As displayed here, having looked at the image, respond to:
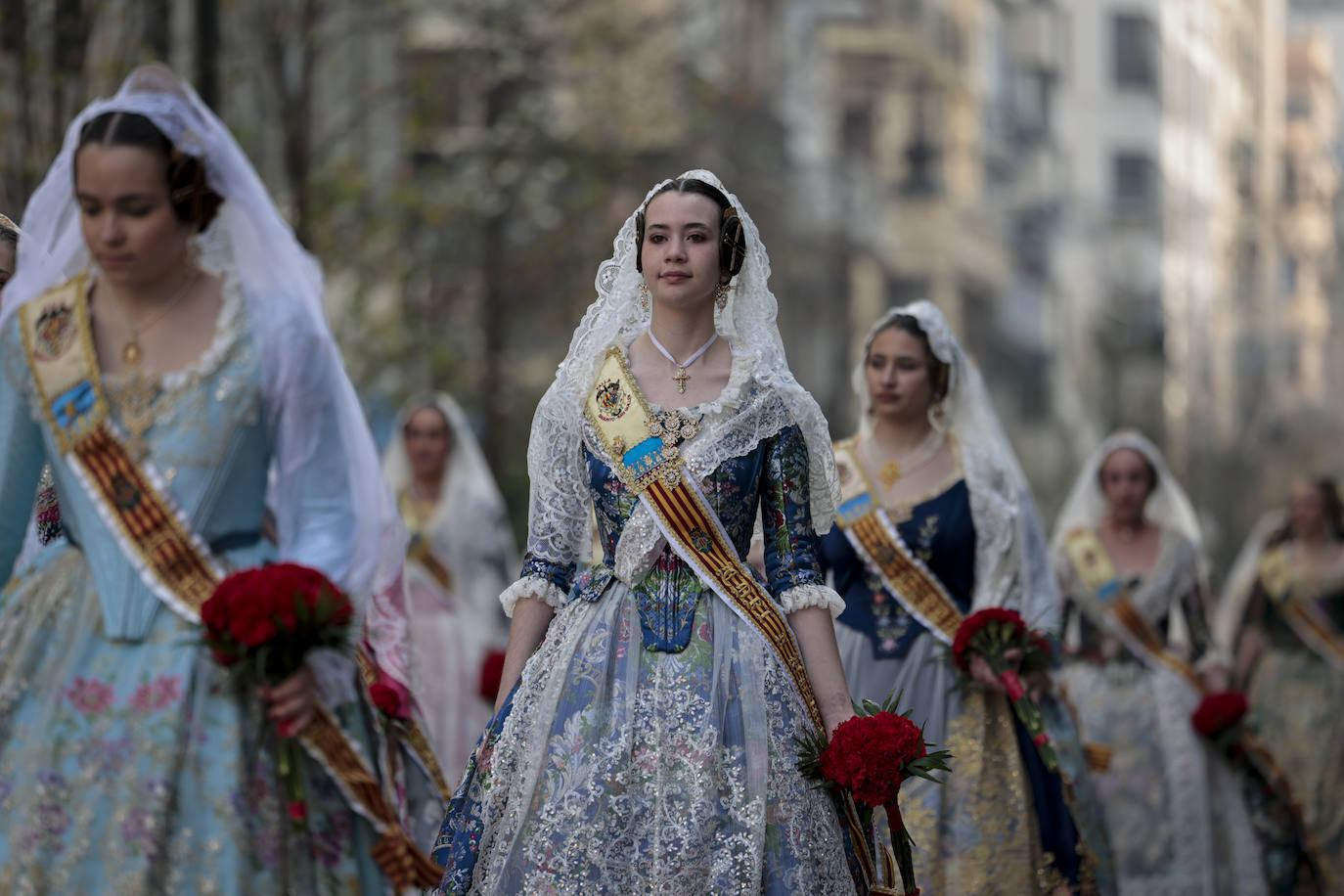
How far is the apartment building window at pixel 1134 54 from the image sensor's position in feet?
214

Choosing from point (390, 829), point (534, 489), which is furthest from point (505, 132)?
point (390, 829)

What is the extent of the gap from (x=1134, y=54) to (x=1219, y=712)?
187 ft

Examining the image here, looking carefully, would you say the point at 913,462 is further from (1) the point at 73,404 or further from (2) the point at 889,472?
(1) the point at 73,404

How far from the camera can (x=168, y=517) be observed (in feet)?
16.8

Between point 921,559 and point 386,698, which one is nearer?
point 386,698

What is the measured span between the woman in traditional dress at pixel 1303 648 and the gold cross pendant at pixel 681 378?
772 centimetres

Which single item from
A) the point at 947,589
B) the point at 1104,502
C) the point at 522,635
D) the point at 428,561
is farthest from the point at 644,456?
the point at 428,561

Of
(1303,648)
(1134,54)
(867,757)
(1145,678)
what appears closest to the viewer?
(867,757)

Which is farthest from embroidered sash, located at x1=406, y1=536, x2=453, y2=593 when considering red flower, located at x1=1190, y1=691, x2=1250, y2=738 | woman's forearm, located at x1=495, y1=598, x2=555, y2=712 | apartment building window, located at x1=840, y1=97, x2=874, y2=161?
apartment building window, located at x1=840, y1=97, x2=874, y2=161

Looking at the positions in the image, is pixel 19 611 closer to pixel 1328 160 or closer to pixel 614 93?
pixel 614 93

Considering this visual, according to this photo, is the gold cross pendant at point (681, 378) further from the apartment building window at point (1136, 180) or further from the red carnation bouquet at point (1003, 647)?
the apartment building window at point (1136, 180)

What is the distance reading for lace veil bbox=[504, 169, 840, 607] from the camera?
6066 millimetres

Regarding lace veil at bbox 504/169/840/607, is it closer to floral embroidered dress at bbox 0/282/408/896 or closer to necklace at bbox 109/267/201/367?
floral embroidered dress at bbox 0/282/408/896

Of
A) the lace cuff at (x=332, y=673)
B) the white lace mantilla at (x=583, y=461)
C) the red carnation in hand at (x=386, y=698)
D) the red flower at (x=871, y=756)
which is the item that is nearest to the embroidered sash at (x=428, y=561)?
the red carnation in hand at (x=386, y=698)
